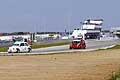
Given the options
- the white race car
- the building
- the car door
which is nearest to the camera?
the white race car

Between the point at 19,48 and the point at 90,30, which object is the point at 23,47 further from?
the point at 90,30

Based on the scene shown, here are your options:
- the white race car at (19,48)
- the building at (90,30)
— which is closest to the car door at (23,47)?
the white race car at (19,48)

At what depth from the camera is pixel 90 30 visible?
516ft

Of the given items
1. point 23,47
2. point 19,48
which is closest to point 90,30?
point 23,47

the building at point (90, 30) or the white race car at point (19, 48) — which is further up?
the building at point (90, 30)

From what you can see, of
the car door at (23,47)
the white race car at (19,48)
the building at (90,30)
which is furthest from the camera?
the building at (90,30)

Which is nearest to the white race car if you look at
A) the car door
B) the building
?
the car door

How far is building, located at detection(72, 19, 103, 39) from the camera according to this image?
148125mm

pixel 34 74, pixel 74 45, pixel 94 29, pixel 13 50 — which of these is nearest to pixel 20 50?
pixel 13 50

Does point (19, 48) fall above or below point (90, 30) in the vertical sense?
below

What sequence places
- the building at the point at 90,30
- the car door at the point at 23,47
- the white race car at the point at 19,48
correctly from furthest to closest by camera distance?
the building at the point at 90,30
the car door at the point at 23,47
the white race car at the point at 19,48

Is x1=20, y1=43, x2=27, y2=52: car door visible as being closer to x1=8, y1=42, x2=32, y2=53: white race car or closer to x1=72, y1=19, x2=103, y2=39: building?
x1=8, y1=42, x2=32, y2=53: white race car

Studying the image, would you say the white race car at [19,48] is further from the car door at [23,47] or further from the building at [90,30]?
the building at [90,30]

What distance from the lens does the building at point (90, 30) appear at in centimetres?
14812
